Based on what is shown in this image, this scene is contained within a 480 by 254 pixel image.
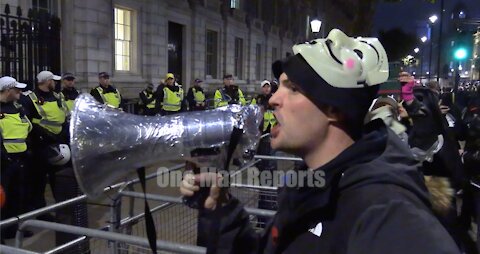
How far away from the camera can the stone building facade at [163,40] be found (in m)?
11.5

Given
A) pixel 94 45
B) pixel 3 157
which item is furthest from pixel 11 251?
pixel 94 45

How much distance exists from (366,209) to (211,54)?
19995mm

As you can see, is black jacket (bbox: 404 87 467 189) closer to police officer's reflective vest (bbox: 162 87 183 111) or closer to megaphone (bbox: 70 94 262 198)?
megaphone (bbox: 70 94 262 198)

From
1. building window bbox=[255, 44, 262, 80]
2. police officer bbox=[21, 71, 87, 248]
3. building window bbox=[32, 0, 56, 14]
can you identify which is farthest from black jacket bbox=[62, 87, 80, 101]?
building window bbox=[255, 44, 262, 80]

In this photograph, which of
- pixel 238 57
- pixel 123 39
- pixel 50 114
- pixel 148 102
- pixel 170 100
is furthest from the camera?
pixel 238 57

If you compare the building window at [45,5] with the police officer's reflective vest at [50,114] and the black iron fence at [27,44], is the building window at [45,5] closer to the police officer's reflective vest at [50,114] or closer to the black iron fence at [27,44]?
the black iron fence at [27,44]

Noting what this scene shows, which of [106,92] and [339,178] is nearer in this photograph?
[339,178]

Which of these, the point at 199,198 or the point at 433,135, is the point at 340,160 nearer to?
the point at 199,198

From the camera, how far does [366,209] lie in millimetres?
1169

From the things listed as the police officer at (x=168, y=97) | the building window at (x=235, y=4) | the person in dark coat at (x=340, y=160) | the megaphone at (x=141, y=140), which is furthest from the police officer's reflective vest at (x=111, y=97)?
the building window at (x=235, y=4)

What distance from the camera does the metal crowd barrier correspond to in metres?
2.44

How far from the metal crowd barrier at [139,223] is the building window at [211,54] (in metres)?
15.6

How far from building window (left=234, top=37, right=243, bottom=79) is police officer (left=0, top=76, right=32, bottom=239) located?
18.4 meters

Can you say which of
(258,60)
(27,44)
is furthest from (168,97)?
(258,60)
